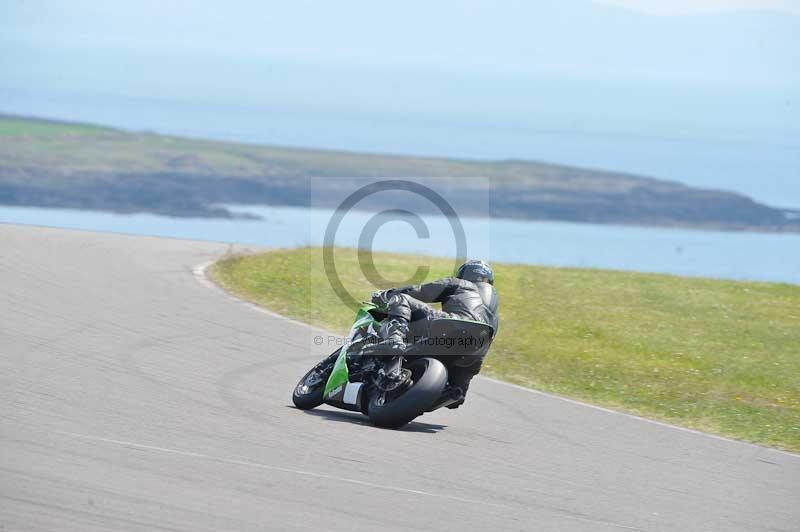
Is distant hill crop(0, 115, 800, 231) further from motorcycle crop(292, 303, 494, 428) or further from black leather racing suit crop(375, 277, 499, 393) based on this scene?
black leather racing suit crop(375, 277, 499, 393)

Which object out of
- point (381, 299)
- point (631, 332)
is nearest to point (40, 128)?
point (631, 332)

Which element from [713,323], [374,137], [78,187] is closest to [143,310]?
[713,323]

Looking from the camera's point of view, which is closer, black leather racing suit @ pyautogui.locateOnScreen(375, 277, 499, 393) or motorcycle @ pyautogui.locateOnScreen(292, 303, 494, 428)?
motorcycle @ pyautogui.locateOnScreen(292, 303, 494, 428)

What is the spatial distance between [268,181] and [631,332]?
96.6 m

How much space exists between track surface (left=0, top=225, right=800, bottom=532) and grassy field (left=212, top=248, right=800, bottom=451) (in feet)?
4.79

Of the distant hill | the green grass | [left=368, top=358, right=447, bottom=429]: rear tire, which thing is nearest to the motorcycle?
[left=368, top=358, right=447, bottom=429]: rear tire

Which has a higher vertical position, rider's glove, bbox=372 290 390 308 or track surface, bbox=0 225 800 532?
rider's glove, bbox=372 290 390 308

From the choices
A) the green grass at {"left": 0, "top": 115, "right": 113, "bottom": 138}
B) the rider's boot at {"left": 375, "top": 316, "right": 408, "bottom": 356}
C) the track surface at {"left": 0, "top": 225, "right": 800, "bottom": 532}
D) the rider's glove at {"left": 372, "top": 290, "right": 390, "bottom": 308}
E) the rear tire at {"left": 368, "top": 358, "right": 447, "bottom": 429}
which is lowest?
the track surface at {"left": 0, "top": 225, "right": 800, "bottom": 532}

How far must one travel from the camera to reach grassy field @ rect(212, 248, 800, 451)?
13445 mm

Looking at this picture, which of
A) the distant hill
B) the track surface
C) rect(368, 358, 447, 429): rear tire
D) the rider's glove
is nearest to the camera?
the track surface

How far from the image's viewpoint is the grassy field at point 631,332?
13445 millimetres

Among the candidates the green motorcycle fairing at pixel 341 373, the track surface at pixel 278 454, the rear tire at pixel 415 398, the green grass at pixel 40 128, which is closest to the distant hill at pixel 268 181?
the green grass at pixel 40 128

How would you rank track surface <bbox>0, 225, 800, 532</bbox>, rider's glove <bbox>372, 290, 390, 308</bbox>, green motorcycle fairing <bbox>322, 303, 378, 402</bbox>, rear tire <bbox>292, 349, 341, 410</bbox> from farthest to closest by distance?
rear tire <bbox>292, 349, 341, 410</bbox> < green motorcycle fairing <bbox>322, 303, 378, 402</bbox> < rider's glove <bbox>372, 290, 390, 308</bbox> < track surface <bbox>0, 225, 800, 532</bbox>

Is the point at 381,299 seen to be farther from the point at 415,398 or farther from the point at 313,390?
the point at 313,390
